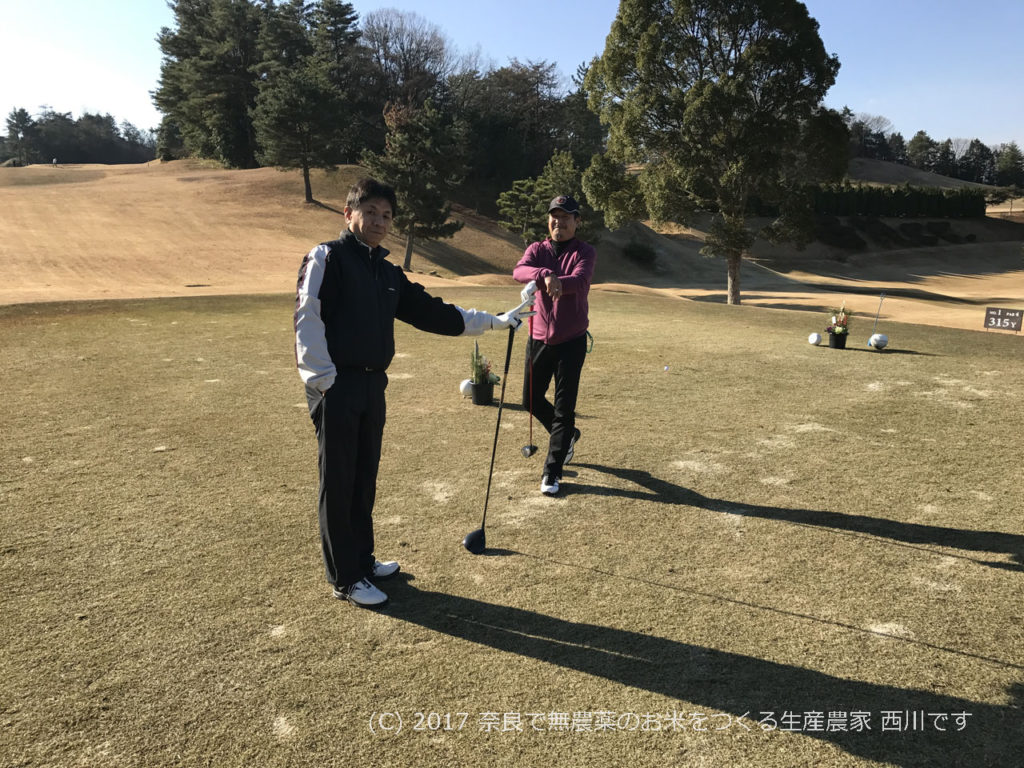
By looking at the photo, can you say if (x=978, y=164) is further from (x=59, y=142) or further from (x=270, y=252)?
(x=59, y=142)

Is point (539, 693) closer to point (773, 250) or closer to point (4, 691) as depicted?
point (4, 691)

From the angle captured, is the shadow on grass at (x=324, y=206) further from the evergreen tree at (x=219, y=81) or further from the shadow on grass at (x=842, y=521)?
the shadow on grass at (x=842, y=521)

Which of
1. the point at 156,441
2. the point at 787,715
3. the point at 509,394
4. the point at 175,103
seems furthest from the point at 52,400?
the point at 175,103

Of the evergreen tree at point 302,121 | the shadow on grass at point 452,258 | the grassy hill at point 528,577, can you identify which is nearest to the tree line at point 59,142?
the evergreen tree at point 302,121

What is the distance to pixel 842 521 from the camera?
550cm

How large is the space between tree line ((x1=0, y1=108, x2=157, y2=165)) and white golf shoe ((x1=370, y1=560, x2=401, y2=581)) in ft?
367

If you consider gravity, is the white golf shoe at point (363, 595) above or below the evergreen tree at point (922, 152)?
below

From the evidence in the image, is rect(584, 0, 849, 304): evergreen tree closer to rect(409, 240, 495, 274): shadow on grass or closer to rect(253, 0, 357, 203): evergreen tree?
rect(409, 240, 495, 274): shadow on grass

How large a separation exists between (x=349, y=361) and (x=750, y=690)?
278 centimetres

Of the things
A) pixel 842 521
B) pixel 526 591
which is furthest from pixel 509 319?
pixel 842 521

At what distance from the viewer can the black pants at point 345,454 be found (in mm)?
4137

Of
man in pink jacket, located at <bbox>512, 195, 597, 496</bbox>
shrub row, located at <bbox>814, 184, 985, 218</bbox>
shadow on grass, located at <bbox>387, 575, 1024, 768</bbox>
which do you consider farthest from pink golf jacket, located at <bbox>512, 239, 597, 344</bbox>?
shrub row, located at <bbox>814, 184, 985, 218</bbox>

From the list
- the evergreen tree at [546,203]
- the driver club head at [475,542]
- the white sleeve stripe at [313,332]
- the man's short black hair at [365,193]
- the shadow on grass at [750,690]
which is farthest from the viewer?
the evergreen tree at [546,203]

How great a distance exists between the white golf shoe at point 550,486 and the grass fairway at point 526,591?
0.34 feet
